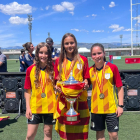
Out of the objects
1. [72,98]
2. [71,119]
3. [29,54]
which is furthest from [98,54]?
[29,54]

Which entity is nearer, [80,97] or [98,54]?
[80,97]

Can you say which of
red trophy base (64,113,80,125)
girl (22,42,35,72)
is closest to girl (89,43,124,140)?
red trophy base (64,113,80,125)

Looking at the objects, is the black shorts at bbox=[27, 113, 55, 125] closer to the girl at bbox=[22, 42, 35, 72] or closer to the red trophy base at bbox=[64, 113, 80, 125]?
the red trophy base at bbox=[64, 113, 80, 125]

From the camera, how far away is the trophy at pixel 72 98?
1.88 meters

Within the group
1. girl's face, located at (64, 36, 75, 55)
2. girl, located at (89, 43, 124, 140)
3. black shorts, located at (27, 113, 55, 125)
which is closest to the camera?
girl's face, located at (64, 36, 75, 55)

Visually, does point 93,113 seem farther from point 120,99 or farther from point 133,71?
point 133,71

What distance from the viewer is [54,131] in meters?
3.73

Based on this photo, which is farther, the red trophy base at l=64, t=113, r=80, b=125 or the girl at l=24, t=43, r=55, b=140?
the girl at l=24, t=43, r=55, b=140

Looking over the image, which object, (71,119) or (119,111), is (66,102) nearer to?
(71,119)

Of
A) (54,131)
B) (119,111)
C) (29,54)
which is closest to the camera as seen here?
(119,111)

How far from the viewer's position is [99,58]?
2.26 meters

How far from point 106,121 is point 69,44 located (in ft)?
3.64

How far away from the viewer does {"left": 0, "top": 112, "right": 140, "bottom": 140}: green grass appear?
3400 mm

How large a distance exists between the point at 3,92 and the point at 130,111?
11.5ft
